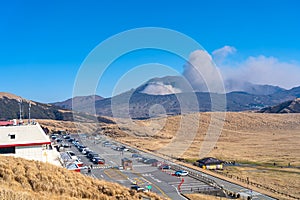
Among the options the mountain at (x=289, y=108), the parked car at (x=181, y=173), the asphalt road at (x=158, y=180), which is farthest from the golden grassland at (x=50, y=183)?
the mountain at (x=289, y=108)

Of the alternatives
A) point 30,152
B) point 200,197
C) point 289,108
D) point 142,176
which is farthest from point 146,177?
point 289,108

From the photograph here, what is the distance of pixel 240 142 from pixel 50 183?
6240cm

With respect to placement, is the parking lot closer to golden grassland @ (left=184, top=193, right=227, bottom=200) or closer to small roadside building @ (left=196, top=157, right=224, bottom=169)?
golden grassland @ (left=184, top=193, right=227, bottom=200)

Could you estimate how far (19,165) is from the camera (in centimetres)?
1513

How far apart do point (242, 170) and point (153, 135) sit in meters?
46.2

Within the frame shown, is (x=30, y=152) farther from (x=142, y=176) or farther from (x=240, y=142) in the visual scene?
(x=240, y=142)

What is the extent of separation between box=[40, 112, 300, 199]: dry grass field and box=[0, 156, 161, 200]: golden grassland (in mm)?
19268

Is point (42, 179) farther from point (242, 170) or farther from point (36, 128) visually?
point (242, 170)

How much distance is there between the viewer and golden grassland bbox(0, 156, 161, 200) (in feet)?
43.5

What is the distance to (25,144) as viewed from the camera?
2003 centimetres

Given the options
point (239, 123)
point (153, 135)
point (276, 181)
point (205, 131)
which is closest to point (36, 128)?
point (276, 181)

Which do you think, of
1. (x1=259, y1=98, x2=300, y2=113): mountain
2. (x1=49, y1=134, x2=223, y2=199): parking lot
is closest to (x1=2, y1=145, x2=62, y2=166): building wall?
(x1=49, y1=134, x2=223, y2=199): parking lot

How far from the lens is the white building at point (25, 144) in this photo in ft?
65.1

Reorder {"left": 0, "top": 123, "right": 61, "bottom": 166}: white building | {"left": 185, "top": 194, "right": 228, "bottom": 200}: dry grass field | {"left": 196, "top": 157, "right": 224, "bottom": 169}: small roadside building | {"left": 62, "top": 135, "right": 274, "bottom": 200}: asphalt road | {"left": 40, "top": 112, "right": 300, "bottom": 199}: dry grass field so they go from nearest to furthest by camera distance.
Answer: {"left": 0, "top": 123, "right": 61, "bottom": 166}: white building → {"left": 185, "top": 194, "right": 228, "bottom": 200}: dry grass field → {"left": 62, "top": 135, "right": 274, "bottom": 200}: asphalt road → {"left": 40, "top": 112, "right": 300, "bottom": 199}: dry grass field → {"left": 196, "top": 157, "right": 224, "bottom": 169}: small roadside building
